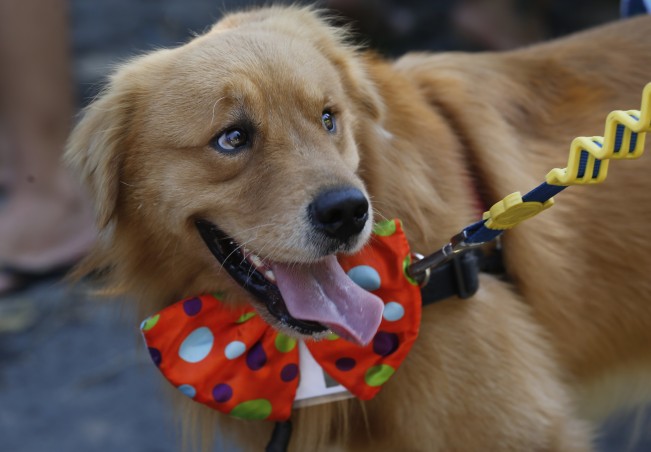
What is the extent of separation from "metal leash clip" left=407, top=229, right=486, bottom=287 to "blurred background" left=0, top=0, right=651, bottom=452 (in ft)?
2.80

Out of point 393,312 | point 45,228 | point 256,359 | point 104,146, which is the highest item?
point 104,146

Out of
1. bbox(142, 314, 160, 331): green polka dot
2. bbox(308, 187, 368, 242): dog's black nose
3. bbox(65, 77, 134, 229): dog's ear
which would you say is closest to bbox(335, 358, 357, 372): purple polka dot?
bbox(308, 187, 368, 242): dog's black nose

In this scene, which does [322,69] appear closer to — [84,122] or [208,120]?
[208,120]

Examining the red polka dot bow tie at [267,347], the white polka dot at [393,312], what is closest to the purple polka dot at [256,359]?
the red polka dot bow tie at [267,347]

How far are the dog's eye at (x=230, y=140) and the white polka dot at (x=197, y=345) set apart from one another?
19.1 inches

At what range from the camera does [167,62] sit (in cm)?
219

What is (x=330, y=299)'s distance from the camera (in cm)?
207

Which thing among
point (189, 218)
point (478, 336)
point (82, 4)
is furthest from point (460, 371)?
point (82, 4)

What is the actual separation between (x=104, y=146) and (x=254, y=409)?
2.53 ft

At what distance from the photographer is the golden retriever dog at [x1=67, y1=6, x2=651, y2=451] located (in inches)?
81.4

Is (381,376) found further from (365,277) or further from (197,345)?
(197,345)

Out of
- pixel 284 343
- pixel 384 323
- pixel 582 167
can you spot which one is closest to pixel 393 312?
pixel 384 323

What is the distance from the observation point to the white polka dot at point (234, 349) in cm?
219

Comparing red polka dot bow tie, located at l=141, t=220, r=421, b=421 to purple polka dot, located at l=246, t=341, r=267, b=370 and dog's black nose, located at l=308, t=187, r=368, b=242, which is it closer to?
purple polka dot, located at l=246, t=341, r=267, b=370
